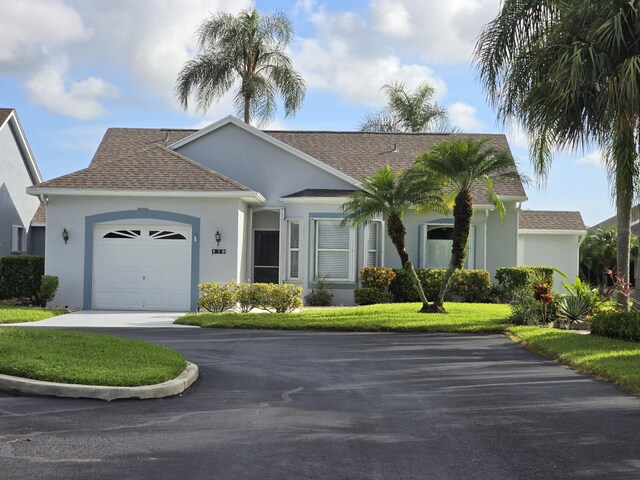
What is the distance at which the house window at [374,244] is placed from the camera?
81.4 feet

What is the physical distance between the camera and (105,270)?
21.6m

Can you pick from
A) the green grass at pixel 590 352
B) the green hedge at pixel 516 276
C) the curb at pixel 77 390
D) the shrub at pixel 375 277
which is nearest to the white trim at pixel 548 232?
the green hedge at pixel 516 276

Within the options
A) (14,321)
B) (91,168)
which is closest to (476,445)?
(14,321)

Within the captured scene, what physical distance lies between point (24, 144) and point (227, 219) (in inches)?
497

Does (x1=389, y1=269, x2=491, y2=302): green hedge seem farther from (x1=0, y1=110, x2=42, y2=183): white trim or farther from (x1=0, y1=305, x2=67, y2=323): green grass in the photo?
(x1=0, y1=110, x2=42, y2=183): white trim

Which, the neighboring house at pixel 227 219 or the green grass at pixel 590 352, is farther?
the neighboring house at pixel 227 219

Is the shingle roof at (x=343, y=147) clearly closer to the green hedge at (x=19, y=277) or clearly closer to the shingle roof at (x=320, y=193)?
the shingle roof at (x=320, y=193)

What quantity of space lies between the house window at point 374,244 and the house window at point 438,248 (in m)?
1.59

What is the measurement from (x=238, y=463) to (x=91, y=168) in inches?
694

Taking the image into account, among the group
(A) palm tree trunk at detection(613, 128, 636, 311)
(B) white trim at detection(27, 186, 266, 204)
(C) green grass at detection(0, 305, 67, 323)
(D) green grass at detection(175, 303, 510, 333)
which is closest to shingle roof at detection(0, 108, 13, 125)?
(B) white trim at detection(27, 186, 266, 204)

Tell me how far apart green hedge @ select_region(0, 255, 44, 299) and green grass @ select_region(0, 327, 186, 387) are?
944cm

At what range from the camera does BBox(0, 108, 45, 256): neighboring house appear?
27725mm

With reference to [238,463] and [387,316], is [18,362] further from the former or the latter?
[387,316]

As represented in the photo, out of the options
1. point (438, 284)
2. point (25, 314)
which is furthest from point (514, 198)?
point (25, 314)
